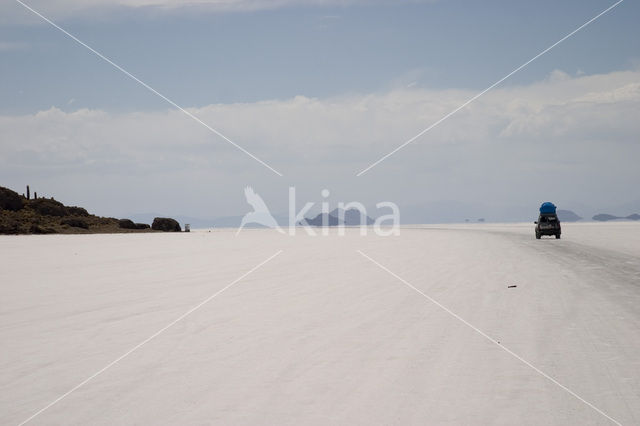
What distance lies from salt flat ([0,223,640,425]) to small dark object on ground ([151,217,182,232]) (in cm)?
6064

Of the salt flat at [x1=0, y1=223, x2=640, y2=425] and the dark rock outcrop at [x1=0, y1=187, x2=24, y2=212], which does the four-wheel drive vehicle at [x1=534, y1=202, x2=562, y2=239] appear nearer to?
the salt flat at [x1=0, y1=223, x2=640, y2=425]

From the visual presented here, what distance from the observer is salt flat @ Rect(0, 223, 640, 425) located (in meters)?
6.51

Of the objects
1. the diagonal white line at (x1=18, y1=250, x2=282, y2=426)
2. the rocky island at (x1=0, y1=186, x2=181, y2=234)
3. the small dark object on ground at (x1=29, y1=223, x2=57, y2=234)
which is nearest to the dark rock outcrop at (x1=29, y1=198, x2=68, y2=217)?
the rocky island at (x1=0, y1=186, x2=181, y2=234)

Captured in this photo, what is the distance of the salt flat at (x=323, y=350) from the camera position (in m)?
6.51

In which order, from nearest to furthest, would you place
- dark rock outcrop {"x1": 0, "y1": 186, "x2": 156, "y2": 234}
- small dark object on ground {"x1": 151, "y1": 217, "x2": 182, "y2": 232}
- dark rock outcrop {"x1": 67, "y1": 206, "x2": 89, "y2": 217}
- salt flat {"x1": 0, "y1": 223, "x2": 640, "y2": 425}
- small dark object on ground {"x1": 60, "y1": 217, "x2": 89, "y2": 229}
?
1. salt flat {"x1": 0, "y1": 223, "x2": 640, "y2": 425}
2. dark rock outcrop {"x1": 0, "y1": 186, "x2": 156, "y2": 234}
3. small dark object on ground {"x1": 60, "y1": 217, "x2": 89, "y2": 229}
4. small dark object on ground {"x1": 151, "y1": 217, "x2": 182, "y2": 232}
5. dark rock outcrop {"x1": 67, "y1": 206, "x2": 89, "y2": 217}

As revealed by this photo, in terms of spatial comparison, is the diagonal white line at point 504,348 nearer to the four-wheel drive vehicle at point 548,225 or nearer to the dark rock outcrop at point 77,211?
the four-wheel drive vehicle at point 548,225

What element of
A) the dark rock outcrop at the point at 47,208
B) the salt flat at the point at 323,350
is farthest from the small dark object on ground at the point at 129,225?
the salt flat at the point at 323,350

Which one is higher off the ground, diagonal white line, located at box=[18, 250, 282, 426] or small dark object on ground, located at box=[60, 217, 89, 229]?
small dark object on ground, located at box=[60, 217, 89, 229]

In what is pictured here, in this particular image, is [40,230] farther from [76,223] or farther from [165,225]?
[165,225]

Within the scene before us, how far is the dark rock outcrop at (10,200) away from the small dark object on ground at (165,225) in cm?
1582

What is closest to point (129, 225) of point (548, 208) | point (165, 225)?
point (165, 225)

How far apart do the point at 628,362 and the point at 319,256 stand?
2113 centimetres

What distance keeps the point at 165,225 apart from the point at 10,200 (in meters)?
18.1

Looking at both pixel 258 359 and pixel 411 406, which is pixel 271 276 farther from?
pixel 411 406
